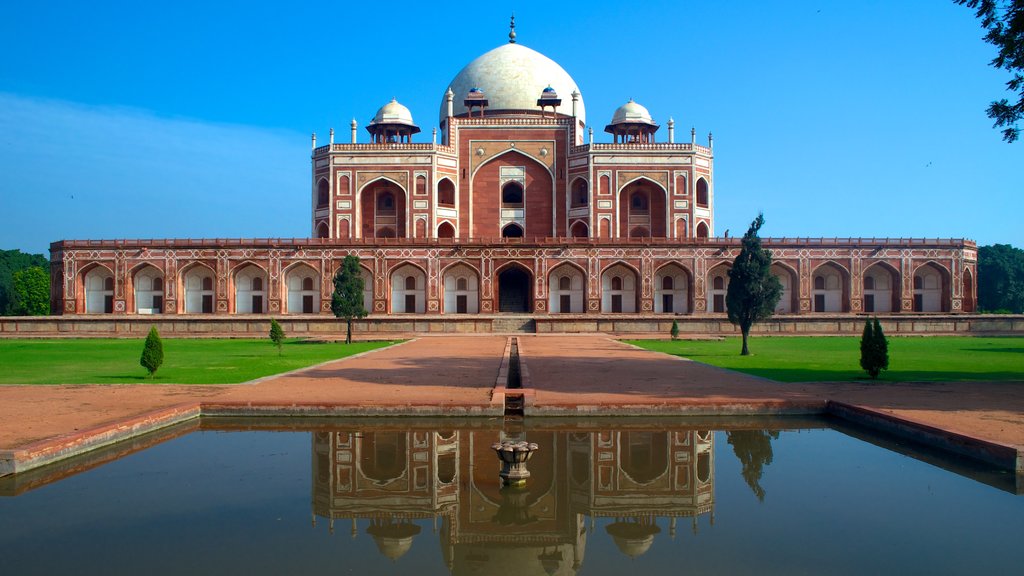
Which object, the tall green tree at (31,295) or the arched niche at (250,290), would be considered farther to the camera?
the tall green tree at (31,295)

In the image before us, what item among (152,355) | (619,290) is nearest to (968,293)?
(619,290)

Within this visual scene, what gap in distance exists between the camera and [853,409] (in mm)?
6602

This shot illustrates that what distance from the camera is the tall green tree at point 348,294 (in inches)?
714

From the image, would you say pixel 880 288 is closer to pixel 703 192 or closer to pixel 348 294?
pixel 703 192

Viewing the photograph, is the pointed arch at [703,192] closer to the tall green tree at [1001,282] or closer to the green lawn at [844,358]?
the green lawn at [844,358]

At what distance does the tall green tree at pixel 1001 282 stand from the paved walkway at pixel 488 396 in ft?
107

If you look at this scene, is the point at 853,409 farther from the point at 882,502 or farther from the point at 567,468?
the point at 567,468

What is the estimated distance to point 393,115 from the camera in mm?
31000

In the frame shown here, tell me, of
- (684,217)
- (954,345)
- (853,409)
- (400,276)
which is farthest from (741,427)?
(684,217)

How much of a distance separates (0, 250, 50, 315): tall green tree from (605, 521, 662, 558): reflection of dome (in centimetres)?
3700

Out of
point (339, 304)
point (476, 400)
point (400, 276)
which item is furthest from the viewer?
point (400, 276)

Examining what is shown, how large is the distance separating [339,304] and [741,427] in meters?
13.2

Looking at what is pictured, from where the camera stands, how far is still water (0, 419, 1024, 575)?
3.30 meters

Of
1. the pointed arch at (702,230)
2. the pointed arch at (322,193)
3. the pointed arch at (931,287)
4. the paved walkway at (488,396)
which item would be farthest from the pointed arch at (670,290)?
the paved walkway at (488,396)
